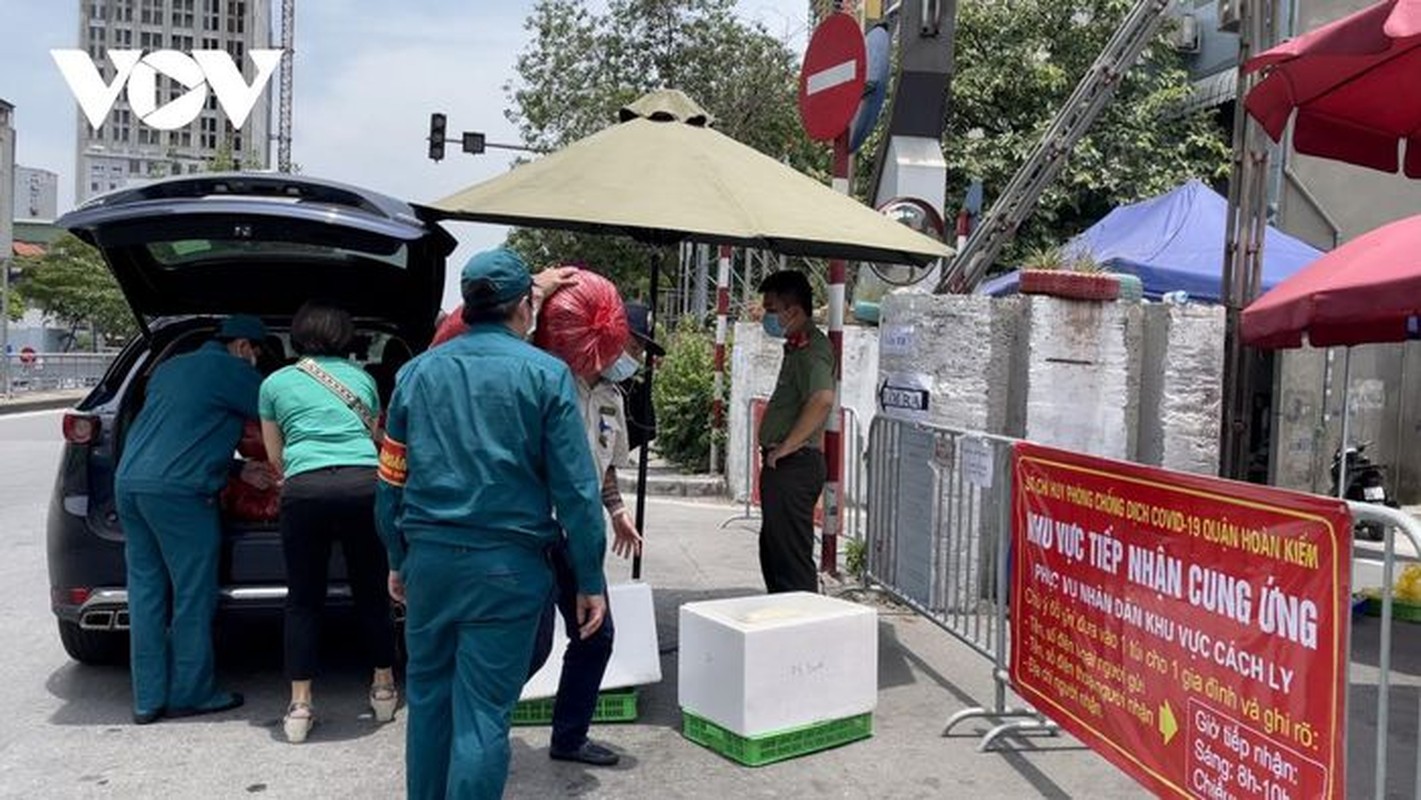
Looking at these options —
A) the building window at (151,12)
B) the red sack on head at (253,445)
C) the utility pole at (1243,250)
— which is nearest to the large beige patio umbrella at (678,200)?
the red sack on head at (253,445)

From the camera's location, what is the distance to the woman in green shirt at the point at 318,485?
4.64m

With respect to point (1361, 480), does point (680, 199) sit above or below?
above

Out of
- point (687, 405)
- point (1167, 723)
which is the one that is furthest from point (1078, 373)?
point (687, 405)

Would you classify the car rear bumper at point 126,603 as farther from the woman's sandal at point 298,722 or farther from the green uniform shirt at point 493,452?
the green uniform shirt at point 493,452

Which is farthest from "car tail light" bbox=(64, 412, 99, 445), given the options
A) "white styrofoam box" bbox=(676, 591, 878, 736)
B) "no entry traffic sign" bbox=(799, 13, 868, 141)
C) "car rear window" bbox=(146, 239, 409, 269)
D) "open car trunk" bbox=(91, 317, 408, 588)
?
"no entry traffic sign" bbox=(799, 13, 868, 141)

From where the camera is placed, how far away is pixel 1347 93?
6.33 m

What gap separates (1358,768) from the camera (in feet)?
14.7

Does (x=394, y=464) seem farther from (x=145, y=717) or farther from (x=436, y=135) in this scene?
(x=436, y=135)

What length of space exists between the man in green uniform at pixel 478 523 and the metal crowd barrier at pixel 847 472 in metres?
3.69

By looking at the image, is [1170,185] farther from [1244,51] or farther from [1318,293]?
[1318,293]

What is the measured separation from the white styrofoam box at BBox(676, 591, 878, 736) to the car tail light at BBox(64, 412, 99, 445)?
105 inches

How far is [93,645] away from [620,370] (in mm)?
2930

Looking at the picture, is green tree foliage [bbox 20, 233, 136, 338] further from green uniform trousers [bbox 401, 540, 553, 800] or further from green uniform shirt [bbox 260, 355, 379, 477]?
green uniform trousers [bbox 401, 540, 553, 800]

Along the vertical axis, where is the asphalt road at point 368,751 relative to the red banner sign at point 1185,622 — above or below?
below
